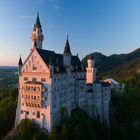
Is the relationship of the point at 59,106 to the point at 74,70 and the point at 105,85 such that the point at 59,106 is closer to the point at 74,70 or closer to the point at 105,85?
the point at 74,70

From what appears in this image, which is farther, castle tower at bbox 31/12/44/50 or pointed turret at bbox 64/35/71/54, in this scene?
castle tower at bbox 31/12/44/50

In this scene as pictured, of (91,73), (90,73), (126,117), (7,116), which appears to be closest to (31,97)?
(7,116)

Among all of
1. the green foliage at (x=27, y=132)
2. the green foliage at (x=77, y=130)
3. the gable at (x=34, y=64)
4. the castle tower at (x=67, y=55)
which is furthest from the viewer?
the castle tower at (x=67, y=55)

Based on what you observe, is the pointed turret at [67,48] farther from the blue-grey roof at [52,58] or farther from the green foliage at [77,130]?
the green foliage at [77,130]

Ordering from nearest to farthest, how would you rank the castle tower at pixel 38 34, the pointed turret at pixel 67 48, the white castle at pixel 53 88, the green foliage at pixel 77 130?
1. the green foliage at pixel 77 130
2. the white castle at pixel 53 88
3. the pointed turret at pixel 67 48
4. the castle tower at pixel 38 34

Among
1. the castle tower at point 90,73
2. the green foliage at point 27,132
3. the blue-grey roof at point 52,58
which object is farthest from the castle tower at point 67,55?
the green foliage at point 27,132

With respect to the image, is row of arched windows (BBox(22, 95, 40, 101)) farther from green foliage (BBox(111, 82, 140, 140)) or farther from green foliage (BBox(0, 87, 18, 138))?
green foliage (BBox(111, 82, 140, 140))

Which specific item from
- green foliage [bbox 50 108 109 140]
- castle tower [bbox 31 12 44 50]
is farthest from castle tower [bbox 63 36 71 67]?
green foliage [bbox 50 108 109 140]

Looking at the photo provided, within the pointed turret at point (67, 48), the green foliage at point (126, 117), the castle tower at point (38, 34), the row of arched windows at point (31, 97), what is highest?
the castle tower at point (38, 34)

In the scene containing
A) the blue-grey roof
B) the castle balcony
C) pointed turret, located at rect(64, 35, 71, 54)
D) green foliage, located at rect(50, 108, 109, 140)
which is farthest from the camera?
pointed turret, located at rect(64, 35, 71, 54)
